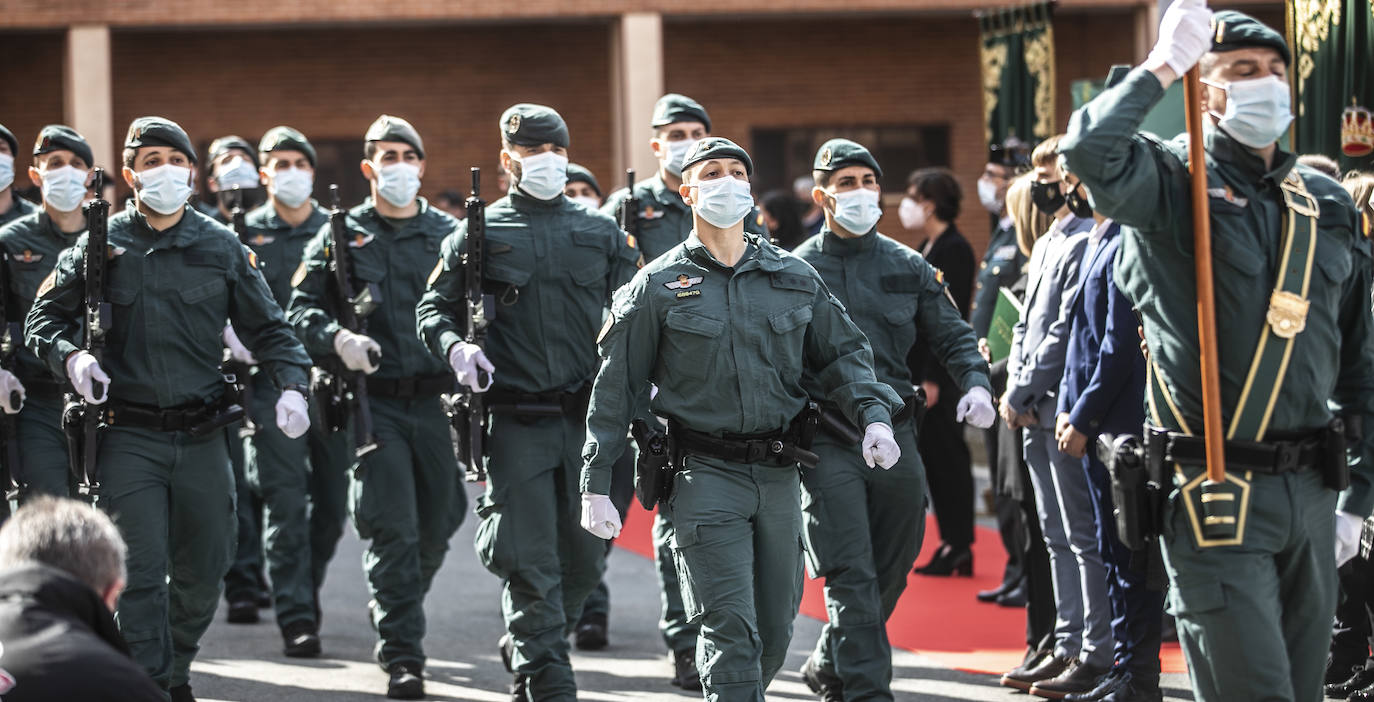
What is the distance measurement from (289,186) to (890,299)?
3718 millimetres

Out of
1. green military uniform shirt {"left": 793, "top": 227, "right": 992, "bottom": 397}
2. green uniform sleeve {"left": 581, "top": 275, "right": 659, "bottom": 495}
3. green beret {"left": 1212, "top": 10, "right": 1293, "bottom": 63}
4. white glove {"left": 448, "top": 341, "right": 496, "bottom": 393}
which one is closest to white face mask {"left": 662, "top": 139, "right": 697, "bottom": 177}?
green military uniform shirt {"left": 793, "top": 227, "right": 992, "bottom": 397}

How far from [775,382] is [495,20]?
14640 mm

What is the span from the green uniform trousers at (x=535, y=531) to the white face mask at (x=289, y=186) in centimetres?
274

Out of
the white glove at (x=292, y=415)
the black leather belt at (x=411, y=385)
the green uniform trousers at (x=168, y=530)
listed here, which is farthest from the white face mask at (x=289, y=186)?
the white glove at (x=292, y=415)

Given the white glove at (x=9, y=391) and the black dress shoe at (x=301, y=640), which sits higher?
the white glove at (x=9, y=391)

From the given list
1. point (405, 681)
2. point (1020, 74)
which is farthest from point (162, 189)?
point (1020, 74)

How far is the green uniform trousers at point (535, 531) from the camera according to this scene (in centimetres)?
681

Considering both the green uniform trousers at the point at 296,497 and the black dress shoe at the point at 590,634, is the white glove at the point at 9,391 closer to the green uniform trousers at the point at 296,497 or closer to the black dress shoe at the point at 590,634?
the green uniform trousers at the point at 296,497

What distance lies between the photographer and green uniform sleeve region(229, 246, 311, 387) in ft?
23.0

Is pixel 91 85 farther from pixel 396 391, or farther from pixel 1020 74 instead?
pixel 396 391

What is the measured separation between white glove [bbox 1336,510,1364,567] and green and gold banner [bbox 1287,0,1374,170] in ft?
13.9

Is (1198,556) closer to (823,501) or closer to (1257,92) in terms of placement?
(1257,92)

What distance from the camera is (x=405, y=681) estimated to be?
7.42m

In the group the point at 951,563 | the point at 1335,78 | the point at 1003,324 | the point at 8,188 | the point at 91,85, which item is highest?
the point at 91,85
